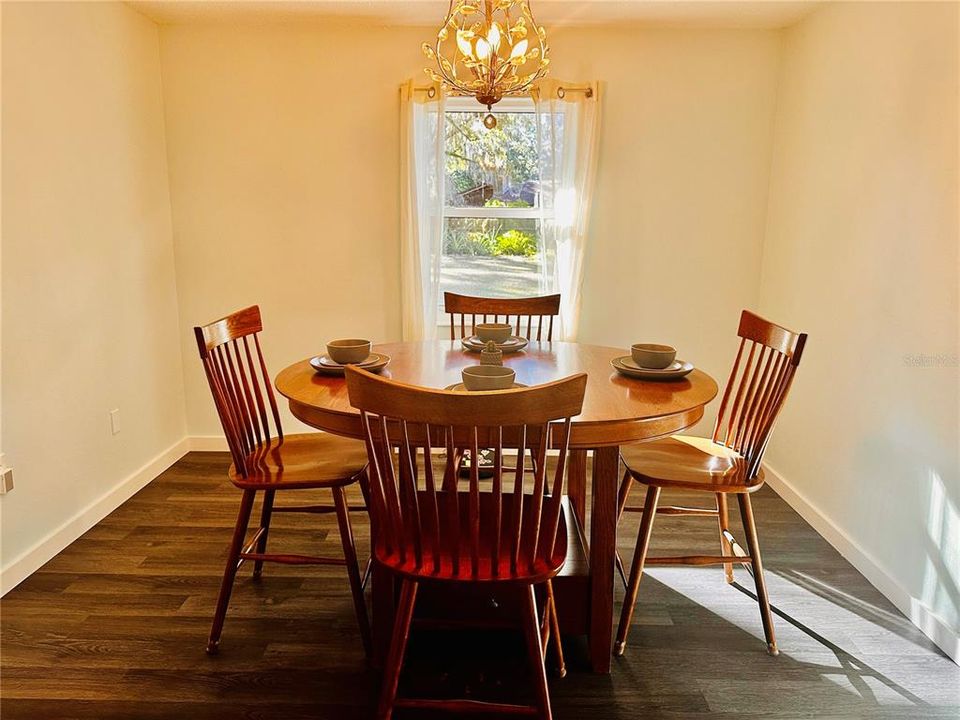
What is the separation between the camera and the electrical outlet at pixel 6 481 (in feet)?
7.70

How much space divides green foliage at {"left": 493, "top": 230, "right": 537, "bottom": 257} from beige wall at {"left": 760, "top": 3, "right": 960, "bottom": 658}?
4.18ft

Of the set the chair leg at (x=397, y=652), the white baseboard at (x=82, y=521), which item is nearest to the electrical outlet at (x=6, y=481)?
the white baseboard at (x=82, y=521)

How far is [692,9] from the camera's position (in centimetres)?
312

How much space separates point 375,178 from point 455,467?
7.83 ft

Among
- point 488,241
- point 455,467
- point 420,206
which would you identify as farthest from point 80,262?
point 455,467

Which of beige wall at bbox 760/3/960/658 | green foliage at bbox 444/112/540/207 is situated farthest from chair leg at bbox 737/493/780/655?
green foliage at bbox 444/112/540/207

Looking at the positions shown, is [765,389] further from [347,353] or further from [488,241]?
[488,241]

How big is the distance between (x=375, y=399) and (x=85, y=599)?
1632 mm

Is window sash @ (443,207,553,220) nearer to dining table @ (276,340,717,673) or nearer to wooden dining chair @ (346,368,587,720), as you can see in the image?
dining table @ (276,340,717,673)

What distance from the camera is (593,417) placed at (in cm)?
170

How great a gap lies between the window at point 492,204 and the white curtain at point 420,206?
4.3 inches

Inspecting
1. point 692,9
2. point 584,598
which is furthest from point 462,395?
point 692,9

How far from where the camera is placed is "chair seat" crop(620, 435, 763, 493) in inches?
79.9

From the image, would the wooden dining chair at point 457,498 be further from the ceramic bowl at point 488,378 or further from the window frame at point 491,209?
the window frame at point 491,209
